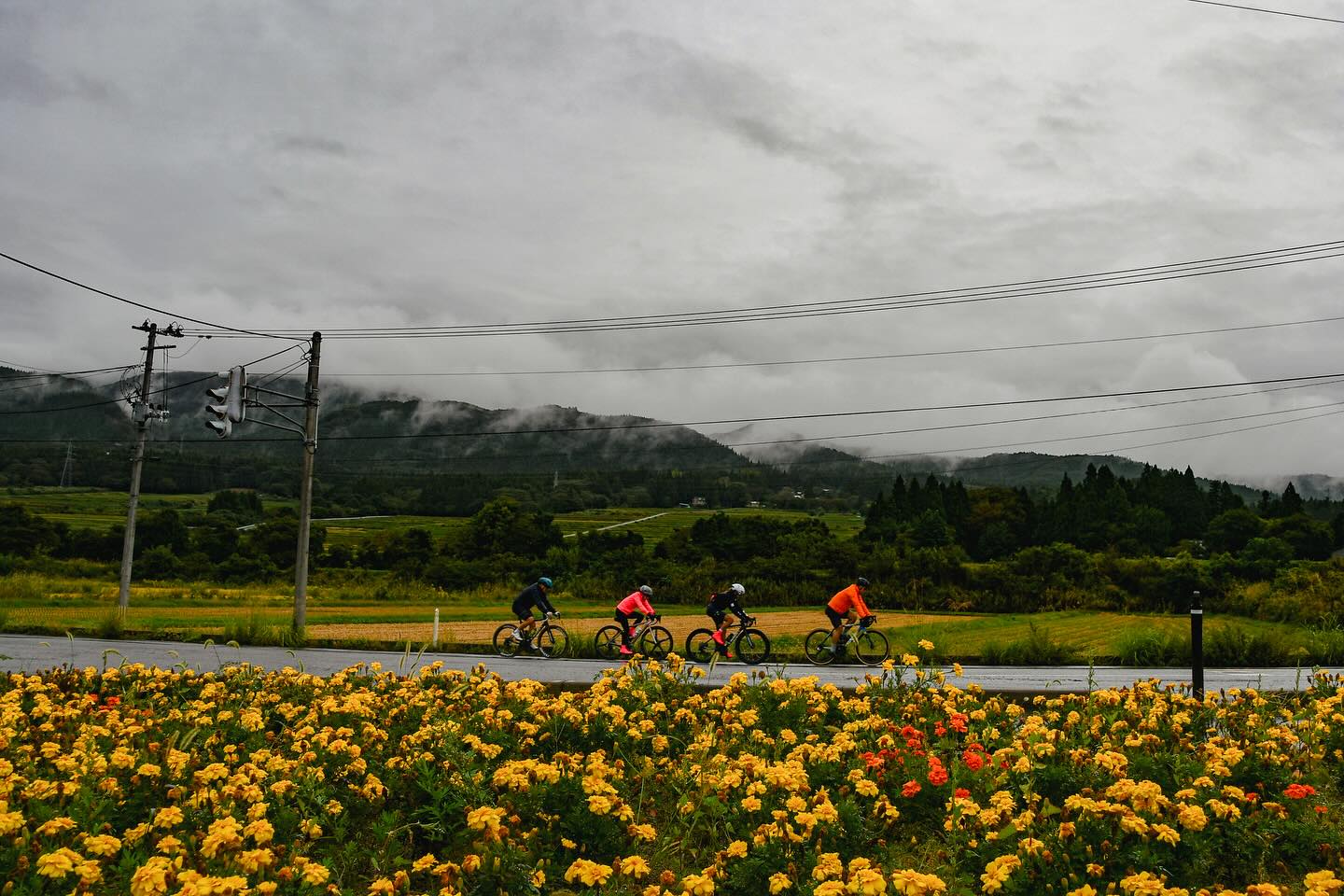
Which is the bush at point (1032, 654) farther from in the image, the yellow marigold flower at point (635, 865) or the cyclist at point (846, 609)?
the yellow marigold flower at point (635, 865)

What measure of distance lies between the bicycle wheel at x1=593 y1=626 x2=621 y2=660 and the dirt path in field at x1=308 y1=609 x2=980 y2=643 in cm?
153

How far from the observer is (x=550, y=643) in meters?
22.7

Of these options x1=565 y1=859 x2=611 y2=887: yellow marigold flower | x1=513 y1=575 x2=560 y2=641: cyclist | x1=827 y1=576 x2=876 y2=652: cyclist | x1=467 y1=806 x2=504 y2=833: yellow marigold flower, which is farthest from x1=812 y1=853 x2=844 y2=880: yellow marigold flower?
x1=513 y1=575 x2=560 y2=641: cyclist

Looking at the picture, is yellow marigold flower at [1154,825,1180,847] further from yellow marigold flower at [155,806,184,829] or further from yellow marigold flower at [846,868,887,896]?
yellow marigold flower at [155,806,184,829]

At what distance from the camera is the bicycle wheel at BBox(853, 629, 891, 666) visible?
20859 mm

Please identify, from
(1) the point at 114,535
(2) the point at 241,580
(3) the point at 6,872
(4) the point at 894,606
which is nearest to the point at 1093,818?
(3) the point at 6,872

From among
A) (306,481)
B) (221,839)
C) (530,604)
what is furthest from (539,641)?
(221,839)

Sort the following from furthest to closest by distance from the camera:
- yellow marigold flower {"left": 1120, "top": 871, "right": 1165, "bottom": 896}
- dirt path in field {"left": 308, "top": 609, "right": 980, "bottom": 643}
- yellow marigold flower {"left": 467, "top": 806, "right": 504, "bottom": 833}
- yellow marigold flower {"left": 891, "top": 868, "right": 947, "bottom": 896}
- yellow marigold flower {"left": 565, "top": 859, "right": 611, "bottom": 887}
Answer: dirt path in field {"left": 308, "top": 609, "right": 980, "bottom": 643}, yellow marigold flower {"left": 467, "top": 806, "right": 504, "bottom": 833}, yellow marigold flower {"left": 565, "top": 859, "right": 611, "bottom": 887}, yellow marigold flower {"left": 1120, "top": 871, "right": 1165, "bottom": 896}, yellow marigold flower {"left": 891, "top": 868, "right": 947, "bottom": 896}

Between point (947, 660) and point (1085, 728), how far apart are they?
14.0 metres

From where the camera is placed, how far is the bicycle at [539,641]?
22561 millimetres

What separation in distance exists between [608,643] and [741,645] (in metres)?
3.23

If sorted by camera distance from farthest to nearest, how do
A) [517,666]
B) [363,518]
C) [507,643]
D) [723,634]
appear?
[363,518], [507,643], [517,666], [723,634]

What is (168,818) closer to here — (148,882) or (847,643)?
(148,882)

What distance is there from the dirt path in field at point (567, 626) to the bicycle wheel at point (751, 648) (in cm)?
481
